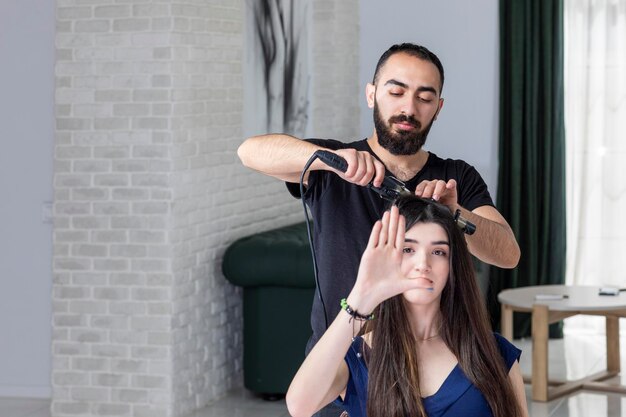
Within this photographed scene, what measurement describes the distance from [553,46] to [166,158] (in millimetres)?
3492

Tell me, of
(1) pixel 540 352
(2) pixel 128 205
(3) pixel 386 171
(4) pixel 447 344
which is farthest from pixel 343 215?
(1) pixel 540 352

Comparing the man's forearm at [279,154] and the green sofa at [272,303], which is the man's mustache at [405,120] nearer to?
the man's forearm at [279,154]

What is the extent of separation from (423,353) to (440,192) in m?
0.36

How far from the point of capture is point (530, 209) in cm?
788

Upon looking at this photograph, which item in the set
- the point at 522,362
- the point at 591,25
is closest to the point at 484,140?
the point at 591,25

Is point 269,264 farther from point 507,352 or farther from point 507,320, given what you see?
point 507,352

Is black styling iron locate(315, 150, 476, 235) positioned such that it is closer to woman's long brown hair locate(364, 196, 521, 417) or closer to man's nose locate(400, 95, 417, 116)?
woman's long brown hair locate(364, 196, 521, 417)

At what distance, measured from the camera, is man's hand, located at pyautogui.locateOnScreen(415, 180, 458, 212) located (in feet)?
7.74

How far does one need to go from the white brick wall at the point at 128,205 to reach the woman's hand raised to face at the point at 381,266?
338 centimetres

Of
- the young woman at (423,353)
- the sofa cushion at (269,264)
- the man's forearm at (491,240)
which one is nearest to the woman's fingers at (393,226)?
the young woman at (423,353)

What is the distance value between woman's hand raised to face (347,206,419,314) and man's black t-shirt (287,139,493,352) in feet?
2.03

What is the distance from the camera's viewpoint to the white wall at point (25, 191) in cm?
592

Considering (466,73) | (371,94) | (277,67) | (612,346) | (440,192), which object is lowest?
A: (612,346)

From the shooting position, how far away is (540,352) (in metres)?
5.95
